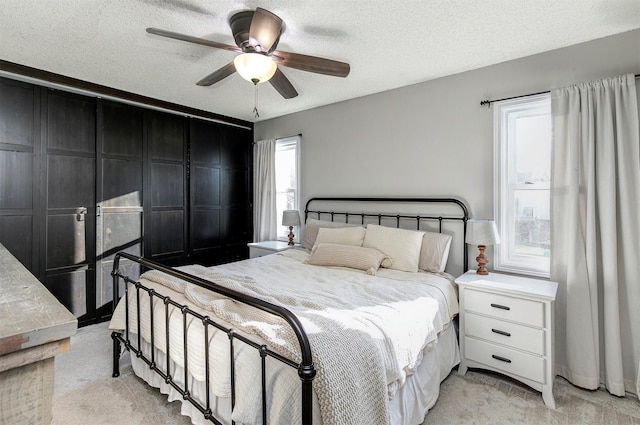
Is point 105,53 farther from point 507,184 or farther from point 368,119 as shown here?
point 507,184

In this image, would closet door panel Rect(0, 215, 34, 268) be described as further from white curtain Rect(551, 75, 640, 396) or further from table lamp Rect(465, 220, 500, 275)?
white curtain Rect(551, 75, 640, 396)

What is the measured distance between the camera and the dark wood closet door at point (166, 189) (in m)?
3.91

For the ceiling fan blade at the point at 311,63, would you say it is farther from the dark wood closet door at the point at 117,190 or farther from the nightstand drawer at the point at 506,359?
the dark wood closet door at the point at 117,190

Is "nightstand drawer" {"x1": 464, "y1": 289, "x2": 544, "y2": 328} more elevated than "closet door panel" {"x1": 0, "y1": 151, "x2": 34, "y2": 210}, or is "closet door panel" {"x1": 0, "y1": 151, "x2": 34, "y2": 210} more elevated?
"closet door panel" {"x1": 0, "y1": 151, "x2": 34, "y2": 210}

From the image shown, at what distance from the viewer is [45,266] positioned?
10.3ft

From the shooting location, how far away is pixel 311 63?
217 centimetres

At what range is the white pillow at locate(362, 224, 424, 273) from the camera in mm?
2857

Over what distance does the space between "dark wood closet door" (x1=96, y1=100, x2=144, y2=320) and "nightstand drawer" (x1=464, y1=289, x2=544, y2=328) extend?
141 inches

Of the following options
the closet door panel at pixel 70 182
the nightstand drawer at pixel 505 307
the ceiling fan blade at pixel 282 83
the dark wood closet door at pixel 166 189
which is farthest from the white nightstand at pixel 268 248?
the nightstand drawer at pixel 505 307

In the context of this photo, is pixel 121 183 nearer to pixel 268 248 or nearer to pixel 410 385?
pixel 268 248

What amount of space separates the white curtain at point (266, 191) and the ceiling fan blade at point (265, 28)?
2.67m

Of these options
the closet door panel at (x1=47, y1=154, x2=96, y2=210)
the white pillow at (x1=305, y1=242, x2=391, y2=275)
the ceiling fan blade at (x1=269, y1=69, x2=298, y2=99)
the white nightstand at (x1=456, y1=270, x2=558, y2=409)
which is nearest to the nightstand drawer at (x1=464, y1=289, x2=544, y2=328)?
the white nightstand at (x1=456, y1=270, x2=558, y2=409)

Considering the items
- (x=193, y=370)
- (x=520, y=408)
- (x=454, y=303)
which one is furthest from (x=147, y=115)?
(x=520, y=408)

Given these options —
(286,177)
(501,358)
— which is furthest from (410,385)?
(286,177)
